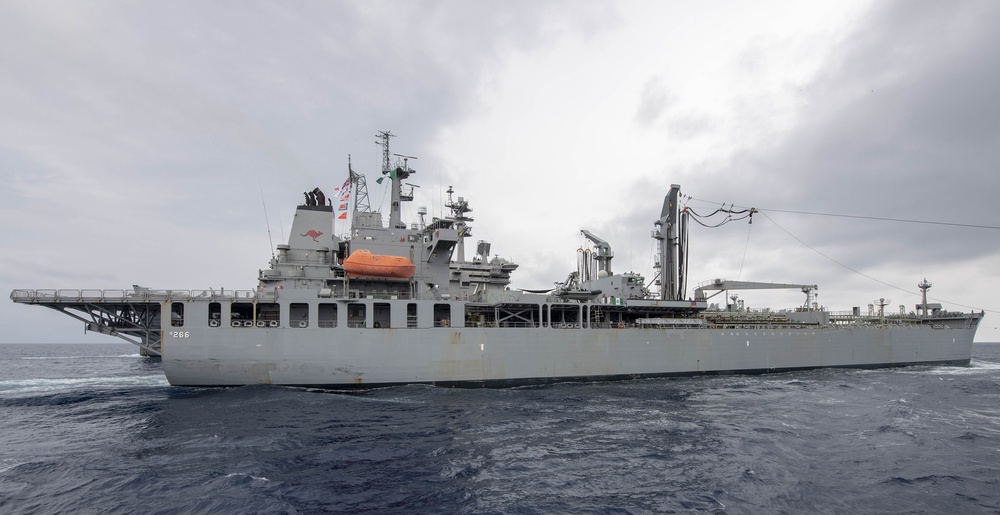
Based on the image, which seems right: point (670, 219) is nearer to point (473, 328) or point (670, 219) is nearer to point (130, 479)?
point (473, 328)

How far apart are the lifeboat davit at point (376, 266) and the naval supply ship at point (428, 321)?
0.07 meters

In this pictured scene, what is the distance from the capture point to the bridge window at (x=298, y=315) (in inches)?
880

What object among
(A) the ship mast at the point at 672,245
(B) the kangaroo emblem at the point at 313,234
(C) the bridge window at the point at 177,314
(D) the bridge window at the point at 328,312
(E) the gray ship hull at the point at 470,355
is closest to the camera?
(E) the gray ship hull at the point at 470,355

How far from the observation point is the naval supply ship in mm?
21250

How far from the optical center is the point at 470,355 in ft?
76.8

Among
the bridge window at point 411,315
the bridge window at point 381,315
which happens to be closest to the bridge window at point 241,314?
the bridge window at point 381,315

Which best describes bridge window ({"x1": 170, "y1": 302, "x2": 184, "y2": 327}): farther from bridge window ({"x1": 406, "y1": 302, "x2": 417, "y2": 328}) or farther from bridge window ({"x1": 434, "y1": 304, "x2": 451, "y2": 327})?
bridge window ({"x1": 434, "y1": 304, "x2": 451, "y2": 327})

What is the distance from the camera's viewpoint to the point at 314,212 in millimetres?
25156

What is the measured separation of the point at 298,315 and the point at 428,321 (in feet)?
20.1

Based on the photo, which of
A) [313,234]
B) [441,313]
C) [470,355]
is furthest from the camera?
[313,234]

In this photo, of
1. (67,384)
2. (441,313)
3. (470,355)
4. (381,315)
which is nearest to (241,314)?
(381,315)

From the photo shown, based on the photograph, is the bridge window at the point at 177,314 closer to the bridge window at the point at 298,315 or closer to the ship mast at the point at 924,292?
the bridge window at the point at 298,315

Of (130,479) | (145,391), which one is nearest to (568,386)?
(130,479)

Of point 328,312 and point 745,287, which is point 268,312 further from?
point 745,287
